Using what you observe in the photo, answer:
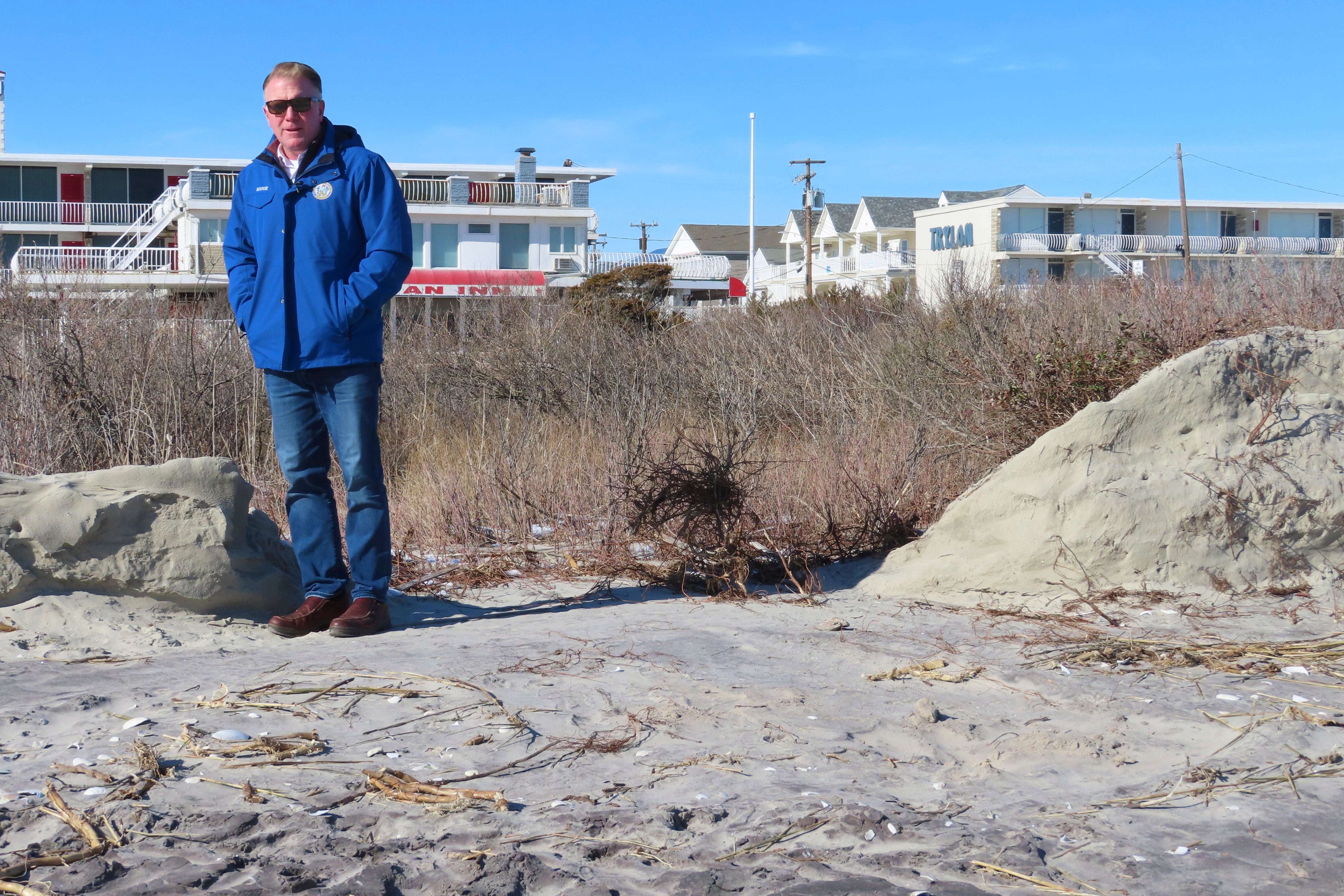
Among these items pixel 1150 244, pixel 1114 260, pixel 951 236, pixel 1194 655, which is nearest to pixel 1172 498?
pixel 1194 655

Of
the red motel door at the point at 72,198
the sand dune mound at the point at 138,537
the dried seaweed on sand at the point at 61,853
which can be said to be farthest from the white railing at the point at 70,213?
the dried seaweed on sand at the point at 61,853

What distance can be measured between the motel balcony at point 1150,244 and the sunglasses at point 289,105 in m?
51.4

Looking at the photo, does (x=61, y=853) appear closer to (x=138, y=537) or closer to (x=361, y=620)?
(x=361, y=620)

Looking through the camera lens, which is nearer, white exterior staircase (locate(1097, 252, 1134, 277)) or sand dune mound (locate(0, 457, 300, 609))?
sand dune mound (locate(0, 457, 300, 609))

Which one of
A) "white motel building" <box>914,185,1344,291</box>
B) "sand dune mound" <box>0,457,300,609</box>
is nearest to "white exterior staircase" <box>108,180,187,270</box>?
"white motel building" <box>914,185,1344,291</box>

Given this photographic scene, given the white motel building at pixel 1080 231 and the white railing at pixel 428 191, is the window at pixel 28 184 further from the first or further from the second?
the white motel building at pixel 1080 231

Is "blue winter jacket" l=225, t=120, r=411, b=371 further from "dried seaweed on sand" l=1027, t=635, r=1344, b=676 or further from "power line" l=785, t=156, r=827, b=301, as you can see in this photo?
"power line" l=785, t=156, r=827, b=301

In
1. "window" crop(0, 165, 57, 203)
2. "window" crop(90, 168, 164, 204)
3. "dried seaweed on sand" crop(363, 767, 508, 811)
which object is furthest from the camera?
"window" crop(90, 168, 164, 204)

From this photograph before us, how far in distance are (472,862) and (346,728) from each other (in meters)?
0.93

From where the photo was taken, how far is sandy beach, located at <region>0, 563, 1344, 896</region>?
2467 mm

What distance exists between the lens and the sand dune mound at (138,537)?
4.24 metres

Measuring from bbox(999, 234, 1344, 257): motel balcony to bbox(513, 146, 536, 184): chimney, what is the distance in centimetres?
2189

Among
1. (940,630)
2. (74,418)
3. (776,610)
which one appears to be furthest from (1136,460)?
(74,418)

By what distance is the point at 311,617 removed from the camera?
4.36 metres
